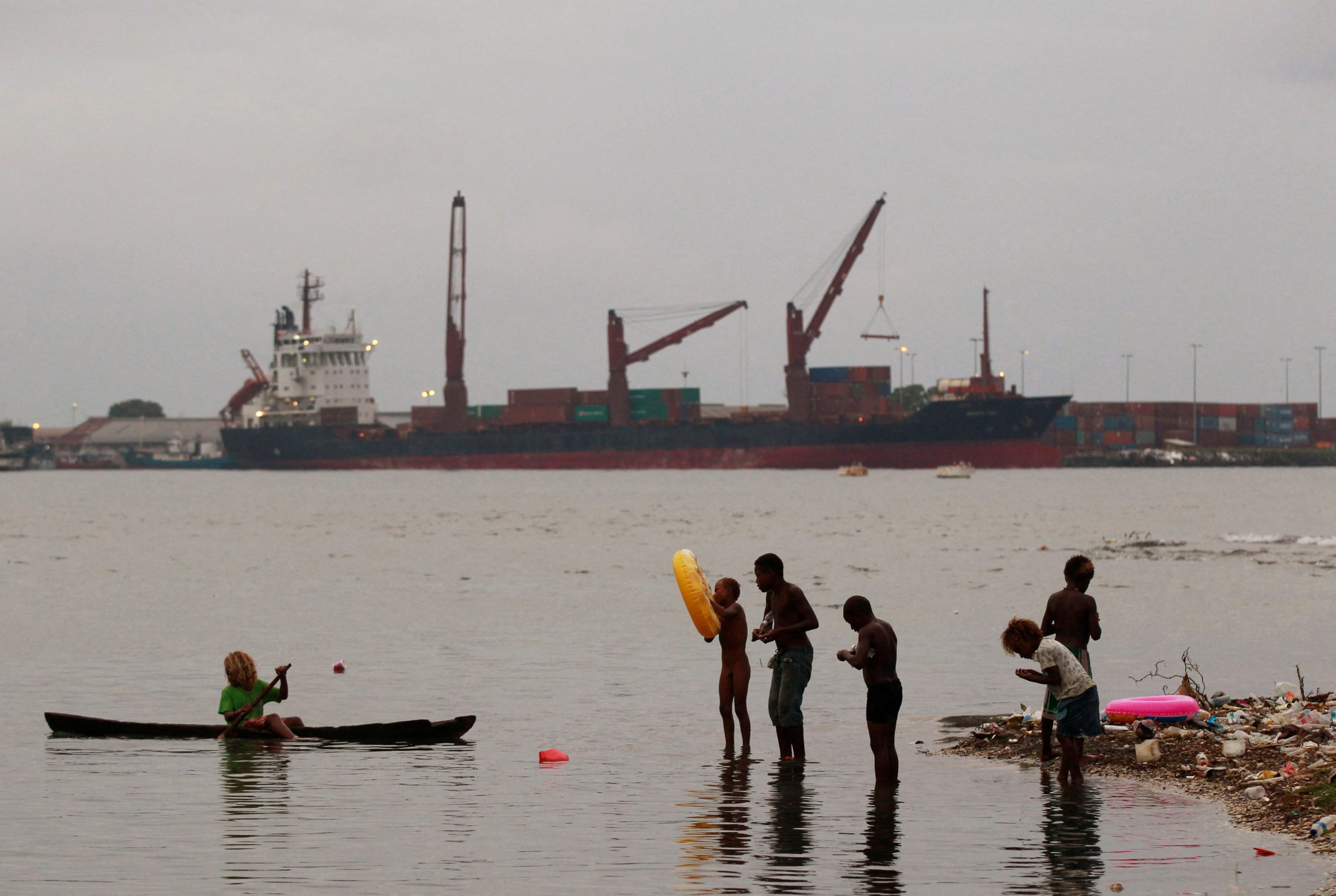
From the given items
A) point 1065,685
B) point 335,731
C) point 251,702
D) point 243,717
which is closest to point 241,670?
point 251,702

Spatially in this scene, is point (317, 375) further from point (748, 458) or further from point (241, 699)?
point (241, 699)

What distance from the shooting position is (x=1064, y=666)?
11.8 m

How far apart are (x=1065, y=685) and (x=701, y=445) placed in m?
123

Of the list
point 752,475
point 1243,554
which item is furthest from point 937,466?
point 1243,554

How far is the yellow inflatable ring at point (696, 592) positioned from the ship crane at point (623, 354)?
120 meters

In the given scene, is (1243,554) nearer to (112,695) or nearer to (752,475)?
(112,695)

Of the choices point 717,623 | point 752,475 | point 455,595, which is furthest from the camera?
point 752,475

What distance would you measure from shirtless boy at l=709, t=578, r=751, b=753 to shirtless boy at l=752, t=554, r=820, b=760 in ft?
1.01

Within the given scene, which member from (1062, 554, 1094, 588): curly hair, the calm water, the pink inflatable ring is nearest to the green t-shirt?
the calm water

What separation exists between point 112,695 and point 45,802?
24.5 feet

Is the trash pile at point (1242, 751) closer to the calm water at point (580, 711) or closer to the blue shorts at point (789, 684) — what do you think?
the calm water at point (580, 711)

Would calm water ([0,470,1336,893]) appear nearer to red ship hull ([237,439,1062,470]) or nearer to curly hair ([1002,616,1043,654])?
curly hair ([1002,616,1043,654])

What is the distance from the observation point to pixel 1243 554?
45.1m

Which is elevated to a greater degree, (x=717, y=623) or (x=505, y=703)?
(x=717, y=623)
